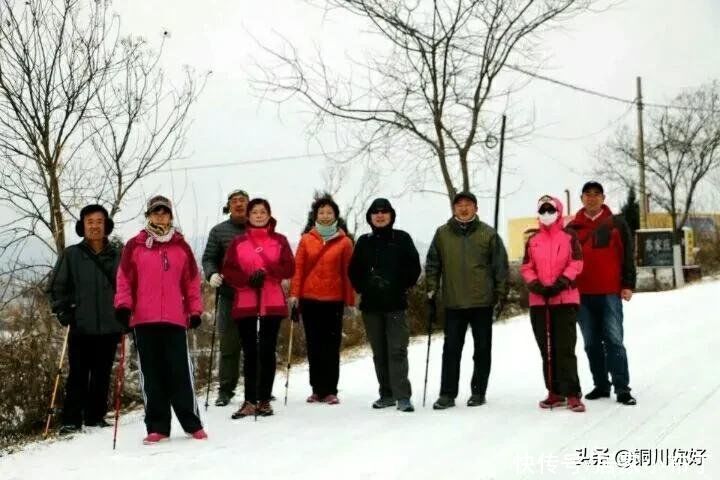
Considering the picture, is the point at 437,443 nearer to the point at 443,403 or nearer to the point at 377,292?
the point at 443,403

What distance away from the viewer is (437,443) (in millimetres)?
5520

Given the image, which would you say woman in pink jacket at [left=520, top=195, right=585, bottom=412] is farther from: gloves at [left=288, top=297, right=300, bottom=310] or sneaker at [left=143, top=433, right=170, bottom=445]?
sneaker at [left=143, top=433, right=170, bottom=445]

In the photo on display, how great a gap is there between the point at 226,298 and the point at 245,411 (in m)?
1.18

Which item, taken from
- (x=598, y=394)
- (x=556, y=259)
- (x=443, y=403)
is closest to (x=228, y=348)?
(x=443, y=403)

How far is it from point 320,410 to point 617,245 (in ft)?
9.58

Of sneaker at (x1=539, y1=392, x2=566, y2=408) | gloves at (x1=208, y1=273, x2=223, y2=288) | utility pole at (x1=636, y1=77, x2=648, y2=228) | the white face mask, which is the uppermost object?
utility pole at (x1=636, y1=77, x2=648, y2=228)

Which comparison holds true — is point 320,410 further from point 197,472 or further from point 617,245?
point 617,245

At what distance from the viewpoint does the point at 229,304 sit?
744 centimetres

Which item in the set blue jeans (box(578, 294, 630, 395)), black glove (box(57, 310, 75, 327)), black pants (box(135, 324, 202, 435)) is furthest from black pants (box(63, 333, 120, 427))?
blue jeans (box(578, 294, 630, 395))

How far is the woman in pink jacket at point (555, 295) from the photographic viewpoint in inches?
261

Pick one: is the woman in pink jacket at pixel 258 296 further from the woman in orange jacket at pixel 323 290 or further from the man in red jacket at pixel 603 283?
the man in red jacket at pixel 603 283

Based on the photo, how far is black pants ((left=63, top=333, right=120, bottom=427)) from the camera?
21.2 ft

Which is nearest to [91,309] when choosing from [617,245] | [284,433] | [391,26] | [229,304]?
[229,304]

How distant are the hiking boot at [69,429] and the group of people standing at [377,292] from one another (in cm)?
5
